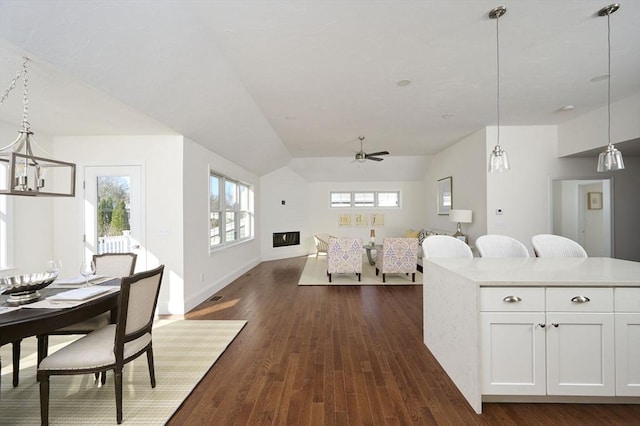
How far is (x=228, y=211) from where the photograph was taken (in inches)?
224

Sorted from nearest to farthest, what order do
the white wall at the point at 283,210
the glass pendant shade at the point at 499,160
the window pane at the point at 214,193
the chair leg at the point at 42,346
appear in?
the chair leg at the point at 42,346 → the glass pendant shade at the point at 499,160 → the window pane at the point at 214,193 → the white wall at the point at 283,210

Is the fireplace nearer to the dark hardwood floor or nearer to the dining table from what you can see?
the dark hardwood floor

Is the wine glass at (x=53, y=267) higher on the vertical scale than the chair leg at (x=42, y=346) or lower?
higher

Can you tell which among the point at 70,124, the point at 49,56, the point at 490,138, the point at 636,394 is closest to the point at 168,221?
the point at 70,124

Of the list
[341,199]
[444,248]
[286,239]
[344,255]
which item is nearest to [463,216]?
[344,255]

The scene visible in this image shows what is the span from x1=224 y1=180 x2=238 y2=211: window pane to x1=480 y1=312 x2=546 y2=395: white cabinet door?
4923mm

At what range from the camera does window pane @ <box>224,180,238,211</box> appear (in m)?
5.60

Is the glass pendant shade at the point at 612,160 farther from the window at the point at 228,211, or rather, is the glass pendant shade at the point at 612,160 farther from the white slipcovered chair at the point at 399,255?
the window at the point at 228,211

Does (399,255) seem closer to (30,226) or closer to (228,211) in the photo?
(228,211)

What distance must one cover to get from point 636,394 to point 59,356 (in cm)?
378

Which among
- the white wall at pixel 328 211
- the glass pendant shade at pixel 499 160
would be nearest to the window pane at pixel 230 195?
the white wall at pixel 328 211

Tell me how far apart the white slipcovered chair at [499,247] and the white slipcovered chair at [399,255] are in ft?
7.39

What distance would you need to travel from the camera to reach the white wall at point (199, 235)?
3773mm

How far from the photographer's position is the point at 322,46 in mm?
2477
